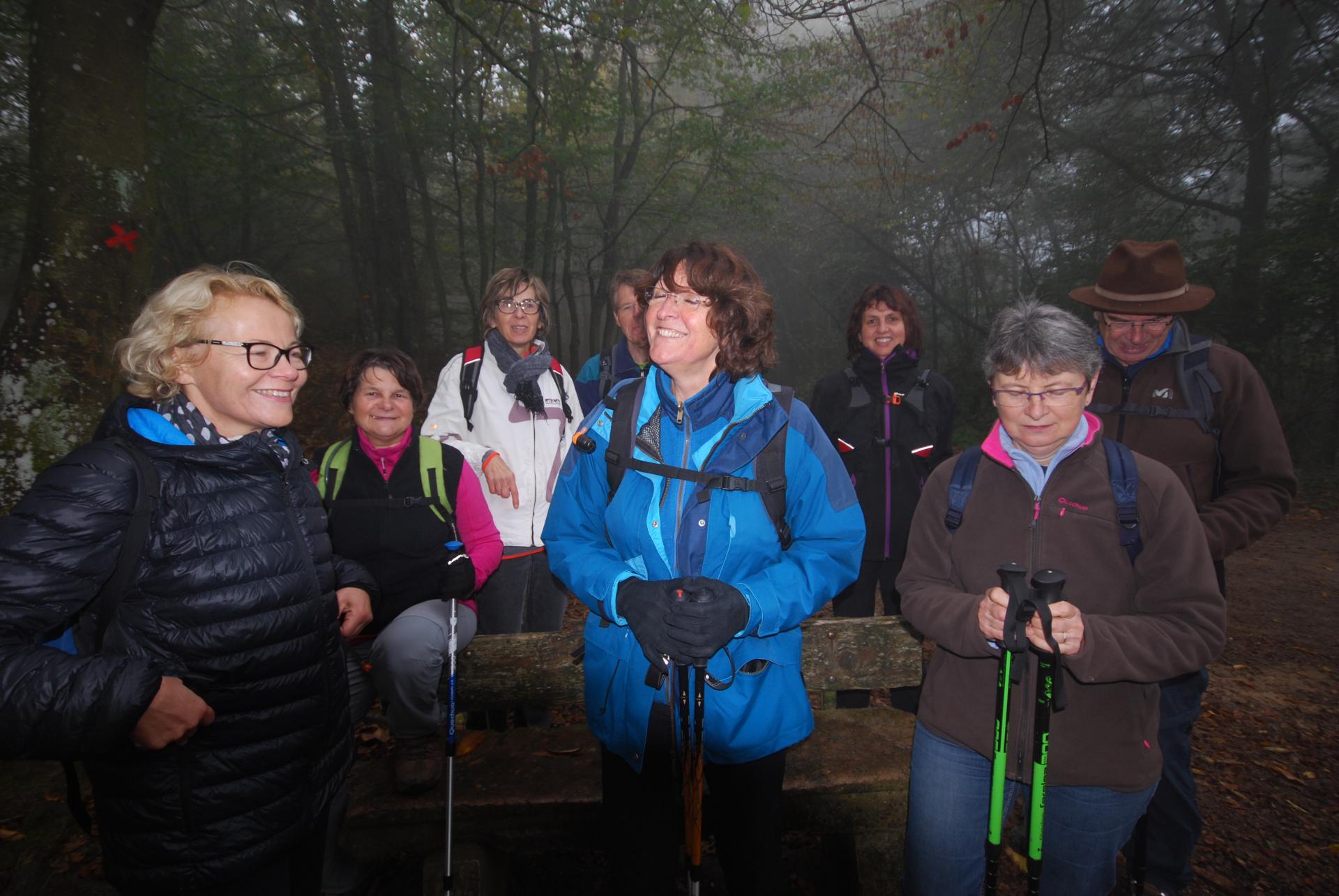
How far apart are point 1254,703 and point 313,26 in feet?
48.7

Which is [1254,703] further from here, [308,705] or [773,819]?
[308,705]

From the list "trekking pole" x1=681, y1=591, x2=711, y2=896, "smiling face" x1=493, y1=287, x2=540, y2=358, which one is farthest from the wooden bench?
"smiling face" x1=493, y1=287, x2=540, y2=358

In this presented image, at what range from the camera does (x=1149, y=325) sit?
2.85 meters

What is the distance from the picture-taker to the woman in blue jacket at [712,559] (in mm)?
1974

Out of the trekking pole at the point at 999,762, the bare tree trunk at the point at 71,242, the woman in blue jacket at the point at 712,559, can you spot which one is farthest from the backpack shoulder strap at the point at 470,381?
the trekking pole at the point at 999,762

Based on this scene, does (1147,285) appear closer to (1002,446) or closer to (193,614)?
(1002,446)

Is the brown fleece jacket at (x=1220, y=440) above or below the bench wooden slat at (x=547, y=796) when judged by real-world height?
above

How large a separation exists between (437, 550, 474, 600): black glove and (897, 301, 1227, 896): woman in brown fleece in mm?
1838

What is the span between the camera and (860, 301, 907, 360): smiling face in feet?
13.0

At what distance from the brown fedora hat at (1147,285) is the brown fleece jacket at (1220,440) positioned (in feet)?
0.45

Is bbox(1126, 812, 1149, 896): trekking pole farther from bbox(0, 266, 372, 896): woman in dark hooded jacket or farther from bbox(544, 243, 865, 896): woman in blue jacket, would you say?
bbox(0, 266, 372, 896): woman in dark hooded jacket

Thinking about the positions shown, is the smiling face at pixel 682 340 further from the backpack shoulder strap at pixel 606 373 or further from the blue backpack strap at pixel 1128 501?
the backpack shoulder strap at pixel 606 373

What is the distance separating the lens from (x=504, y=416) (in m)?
3.67

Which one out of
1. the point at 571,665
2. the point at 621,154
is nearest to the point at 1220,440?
the point at 571,665
